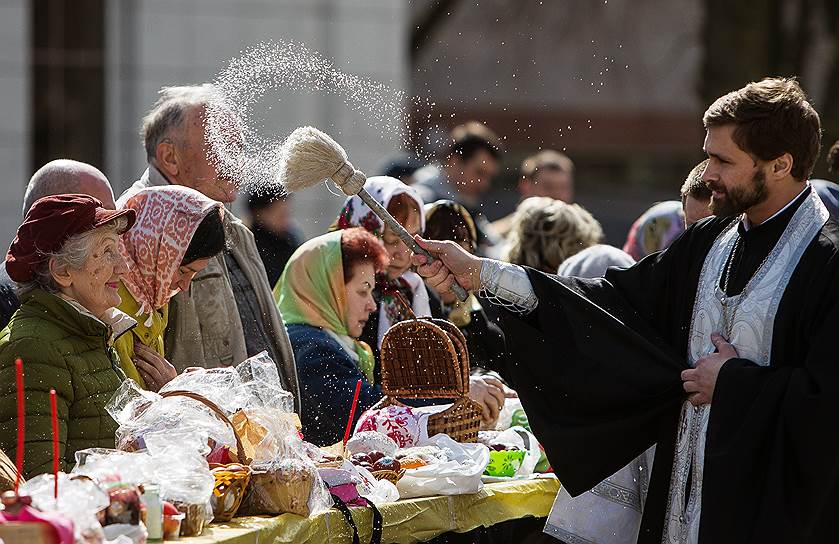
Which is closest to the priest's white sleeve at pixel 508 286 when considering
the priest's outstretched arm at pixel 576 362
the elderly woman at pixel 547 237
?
the priest's outstretched arm at pixel 576 362

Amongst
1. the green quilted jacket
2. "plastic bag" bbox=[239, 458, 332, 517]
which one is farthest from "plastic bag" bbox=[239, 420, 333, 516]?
the green quilted jacket

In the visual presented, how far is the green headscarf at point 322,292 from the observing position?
538cm

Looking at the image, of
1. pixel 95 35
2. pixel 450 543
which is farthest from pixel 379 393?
pixel 95 35

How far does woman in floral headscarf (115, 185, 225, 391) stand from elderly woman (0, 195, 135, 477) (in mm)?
424

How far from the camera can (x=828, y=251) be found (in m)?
4.01

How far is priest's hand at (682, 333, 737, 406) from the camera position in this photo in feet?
13.3

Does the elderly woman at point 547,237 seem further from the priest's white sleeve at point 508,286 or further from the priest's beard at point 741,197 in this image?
the priest's beard at point 741,197

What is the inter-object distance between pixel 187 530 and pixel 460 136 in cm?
546

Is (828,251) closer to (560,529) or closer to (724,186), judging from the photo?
(724,186)

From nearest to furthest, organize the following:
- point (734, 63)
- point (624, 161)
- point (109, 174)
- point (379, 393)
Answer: point (379, 393) < point (109, 174) < point (734, 63) < point (624, 161)

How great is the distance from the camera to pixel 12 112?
1034 cm

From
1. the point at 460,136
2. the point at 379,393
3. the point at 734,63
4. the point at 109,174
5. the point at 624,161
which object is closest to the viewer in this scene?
the point at 379,393

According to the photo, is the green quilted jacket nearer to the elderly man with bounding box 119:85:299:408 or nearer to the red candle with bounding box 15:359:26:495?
the red candle with bounding box 15:359:26:495

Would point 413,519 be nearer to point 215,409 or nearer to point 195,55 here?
point 215,409
